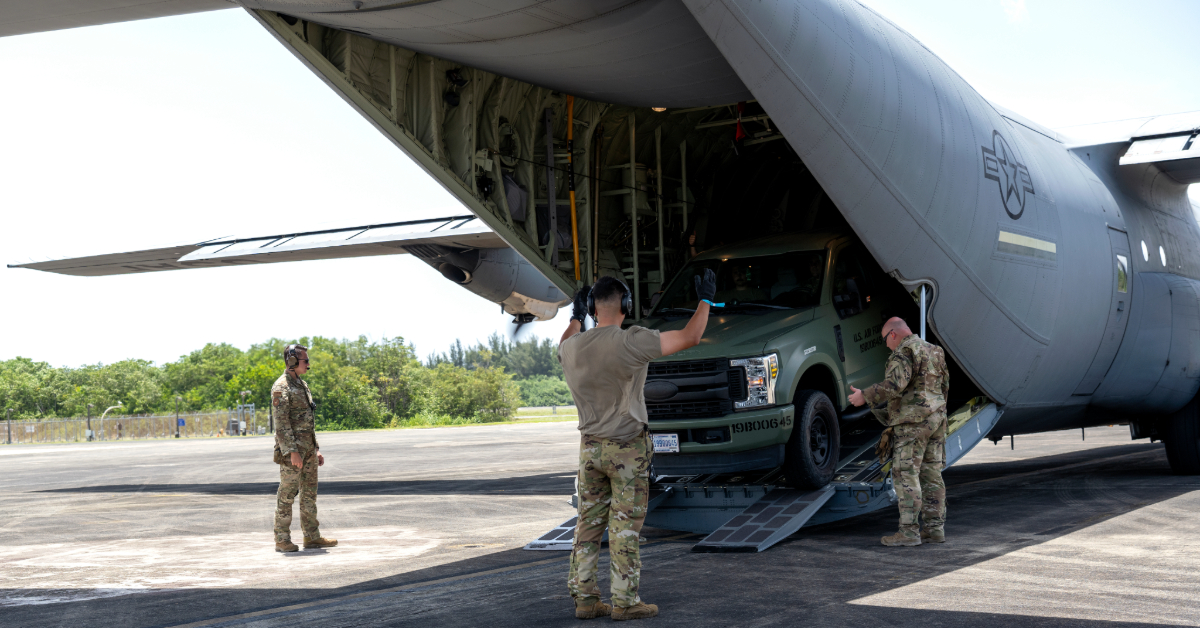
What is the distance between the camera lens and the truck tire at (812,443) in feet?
25.7

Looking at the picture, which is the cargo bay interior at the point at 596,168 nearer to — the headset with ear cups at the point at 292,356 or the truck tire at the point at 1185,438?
the headset with ear cups at the point at 292,356

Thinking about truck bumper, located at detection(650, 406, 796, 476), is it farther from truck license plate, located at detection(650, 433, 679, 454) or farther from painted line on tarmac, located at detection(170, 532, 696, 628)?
painted line on tarmac, located at detection(170, 532, 696, 628)

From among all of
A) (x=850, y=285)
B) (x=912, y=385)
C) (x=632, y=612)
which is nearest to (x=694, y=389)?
(x=912, y=385)

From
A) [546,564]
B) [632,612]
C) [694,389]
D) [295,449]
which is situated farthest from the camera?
[295,449]

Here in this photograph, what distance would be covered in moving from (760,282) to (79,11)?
614 cm

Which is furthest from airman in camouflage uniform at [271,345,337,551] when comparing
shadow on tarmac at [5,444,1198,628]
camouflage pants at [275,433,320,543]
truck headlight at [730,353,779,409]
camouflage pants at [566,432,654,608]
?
camouflage pants at [566,432,654,608]

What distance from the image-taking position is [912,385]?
25.5 ft

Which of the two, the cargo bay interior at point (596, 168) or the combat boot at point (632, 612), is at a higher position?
the cargo bay interior at point (596, 168)

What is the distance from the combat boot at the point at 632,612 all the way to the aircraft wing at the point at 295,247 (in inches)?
376

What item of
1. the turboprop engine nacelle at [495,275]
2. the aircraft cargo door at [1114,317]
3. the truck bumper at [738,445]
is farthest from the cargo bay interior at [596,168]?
the turboprop engine nacelle at [495,275]

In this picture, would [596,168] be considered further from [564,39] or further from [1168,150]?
[1168,150]

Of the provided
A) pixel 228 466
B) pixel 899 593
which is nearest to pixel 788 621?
pixel 899 593

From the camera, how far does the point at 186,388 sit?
251 feet

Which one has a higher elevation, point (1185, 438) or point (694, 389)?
point (694, 389)
